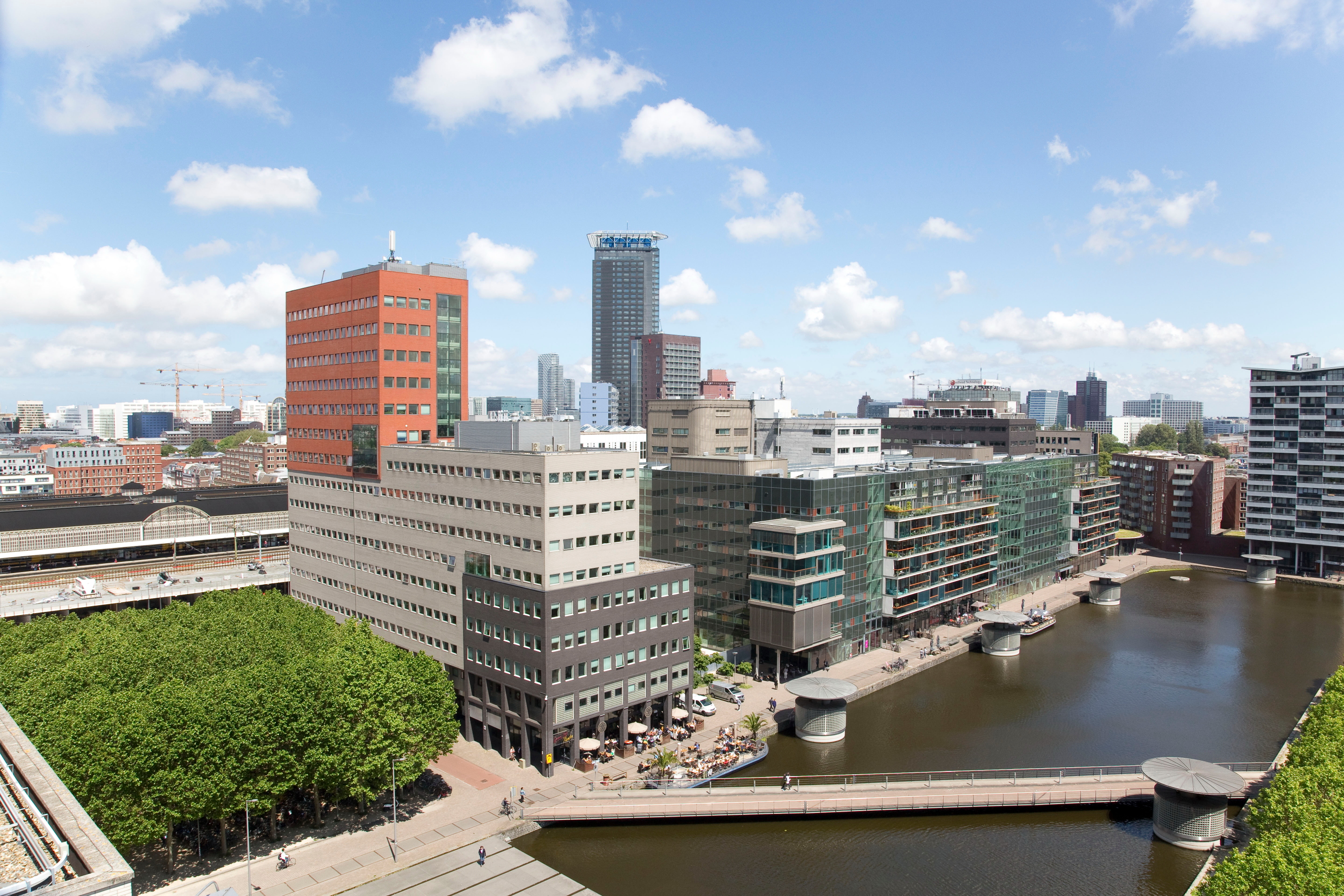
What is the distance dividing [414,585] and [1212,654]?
92.1 meters

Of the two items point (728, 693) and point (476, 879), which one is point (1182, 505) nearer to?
point (728, 693)

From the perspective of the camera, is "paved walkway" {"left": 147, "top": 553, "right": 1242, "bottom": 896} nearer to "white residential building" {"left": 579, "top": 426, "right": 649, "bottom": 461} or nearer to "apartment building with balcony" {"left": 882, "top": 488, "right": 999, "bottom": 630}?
"apartment building with balcony" {"left": 882, "top": 488, "right": 999, "bottom": 630}

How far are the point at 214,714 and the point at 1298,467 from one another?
6500 inches

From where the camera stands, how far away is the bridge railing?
61.1 metres

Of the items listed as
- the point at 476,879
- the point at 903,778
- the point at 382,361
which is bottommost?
the point at 476,879

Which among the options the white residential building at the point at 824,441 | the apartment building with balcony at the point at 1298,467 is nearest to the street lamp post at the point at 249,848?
the white residential building at the point at 824,441

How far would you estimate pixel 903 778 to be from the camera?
63000 mm

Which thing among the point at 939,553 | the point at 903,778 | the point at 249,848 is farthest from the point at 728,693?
the point at 249,848

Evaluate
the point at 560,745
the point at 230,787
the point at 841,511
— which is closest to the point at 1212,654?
the point at 841,511

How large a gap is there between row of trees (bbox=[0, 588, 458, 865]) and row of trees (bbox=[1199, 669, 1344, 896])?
47476mm

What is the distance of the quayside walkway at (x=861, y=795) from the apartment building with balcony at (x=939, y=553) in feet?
109

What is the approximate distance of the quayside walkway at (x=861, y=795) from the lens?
57938 millimetres

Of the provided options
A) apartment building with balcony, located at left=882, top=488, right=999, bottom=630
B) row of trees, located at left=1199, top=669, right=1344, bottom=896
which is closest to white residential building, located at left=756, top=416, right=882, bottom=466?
apartment building with balcony, located at left=882, top=488, right=999, bottom=630

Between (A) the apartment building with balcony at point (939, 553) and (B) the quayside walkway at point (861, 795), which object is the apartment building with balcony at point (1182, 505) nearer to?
(A) the apartment building with balcony at point (939, 553)
